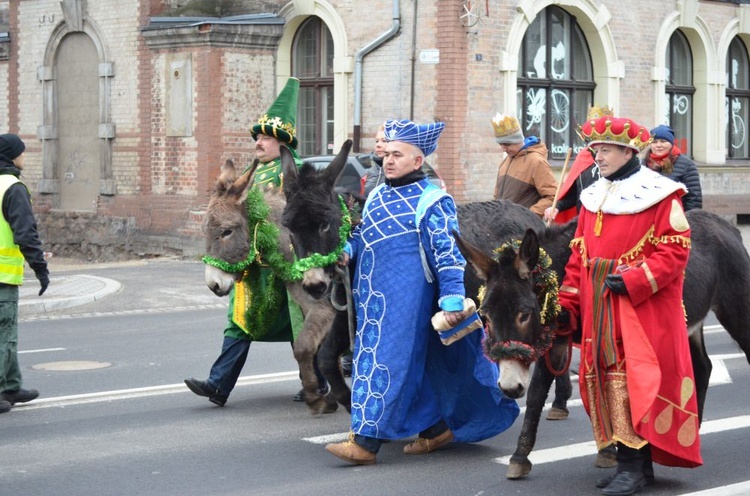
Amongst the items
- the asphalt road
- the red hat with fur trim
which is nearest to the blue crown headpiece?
the red hat with fur trim

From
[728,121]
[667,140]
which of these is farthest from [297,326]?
[728,121]

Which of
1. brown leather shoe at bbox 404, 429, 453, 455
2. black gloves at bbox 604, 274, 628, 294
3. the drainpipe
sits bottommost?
brown leather shoe at bbox 404, 429, 453, 455

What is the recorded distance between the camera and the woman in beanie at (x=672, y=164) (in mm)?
11031

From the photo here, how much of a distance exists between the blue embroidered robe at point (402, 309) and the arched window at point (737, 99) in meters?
23.2

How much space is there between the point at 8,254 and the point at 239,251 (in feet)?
6.01

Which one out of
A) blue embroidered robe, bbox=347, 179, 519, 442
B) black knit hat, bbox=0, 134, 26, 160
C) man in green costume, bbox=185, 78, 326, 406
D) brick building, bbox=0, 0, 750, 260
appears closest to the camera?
blue embroidered robe, bbox=347, 179, 519, 442

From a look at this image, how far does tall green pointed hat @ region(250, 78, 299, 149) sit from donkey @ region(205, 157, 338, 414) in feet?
1.46

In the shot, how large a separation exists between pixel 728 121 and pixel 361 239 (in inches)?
927

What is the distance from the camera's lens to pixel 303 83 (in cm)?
2438

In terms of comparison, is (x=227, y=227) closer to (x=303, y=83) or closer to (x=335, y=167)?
(x=335, y=167)

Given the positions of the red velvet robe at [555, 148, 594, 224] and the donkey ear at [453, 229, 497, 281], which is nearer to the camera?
the donkey ear at [453, 229, 497, 281]

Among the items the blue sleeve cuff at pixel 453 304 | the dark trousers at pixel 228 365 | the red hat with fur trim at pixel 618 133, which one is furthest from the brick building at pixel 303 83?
the red hat with fur trim at pixel 618 133

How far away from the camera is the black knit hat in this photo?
30.3 feet

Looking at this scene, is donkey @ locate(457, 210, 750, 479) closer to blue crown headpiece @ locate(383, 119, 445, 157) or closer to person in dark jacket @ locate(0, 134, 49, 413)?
blue crown headpiece @ locate(383, 119, 445, 157)
